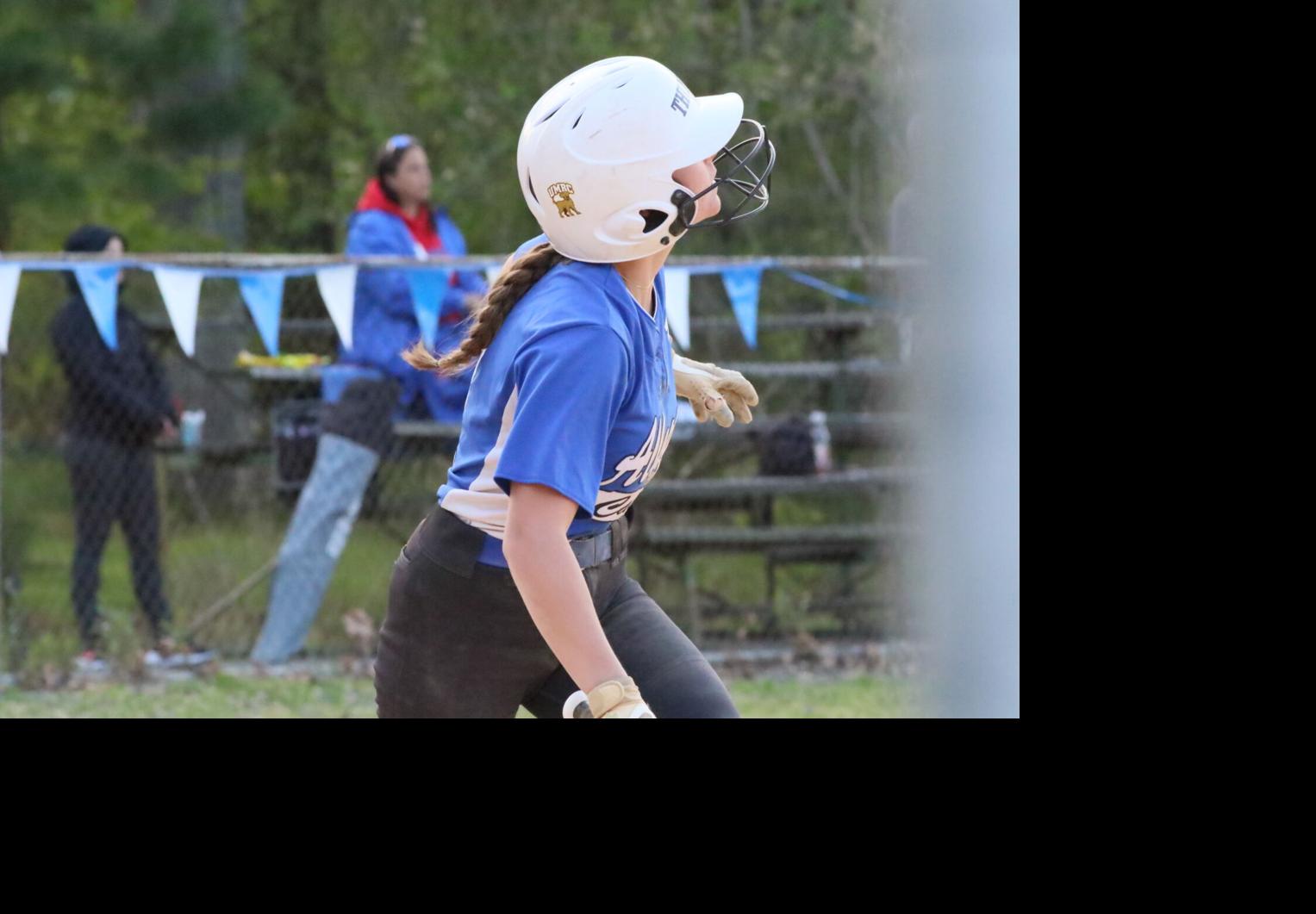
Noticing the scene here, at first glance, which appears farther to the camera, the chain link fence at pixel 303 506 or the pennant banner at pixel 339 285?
the chain link fence at pixel 303 506

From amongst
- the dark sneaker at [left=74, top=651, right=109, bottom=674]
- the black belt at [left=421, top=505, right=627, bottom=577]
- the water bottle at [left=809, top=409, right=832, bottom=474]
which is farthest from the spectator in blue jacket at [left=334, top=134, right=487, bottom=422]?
the black belt at [left=421, top=505, right=627, bottom=577]

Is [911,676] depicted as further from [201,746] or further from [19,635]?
[19,635]

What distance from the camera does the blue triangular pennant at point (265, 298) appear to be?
283 inches

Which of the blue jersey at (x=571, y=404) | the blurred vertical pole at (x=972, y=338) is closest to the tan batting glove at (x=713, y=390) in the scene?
the blue jersey at (x=571, y=404)

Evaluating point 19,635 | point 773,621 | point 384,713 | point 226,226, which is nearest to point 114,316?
point 19,635

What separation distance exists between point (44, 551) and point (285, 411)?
1.47 meters

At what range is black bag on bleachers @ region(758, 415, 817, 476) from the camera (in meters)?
8.02

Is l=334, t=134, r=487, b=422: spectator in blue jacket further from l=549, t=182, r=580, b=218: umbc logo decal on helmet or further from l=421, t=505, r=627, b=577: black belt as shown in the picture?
l=549, t=182, r=580, b=218: umbc logo decal on helmet

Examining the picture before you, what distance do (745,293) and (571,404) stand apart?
17.0ft

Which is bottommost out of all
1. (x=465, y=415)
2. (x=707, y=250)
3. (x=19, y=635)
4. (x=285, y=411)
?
(x=19, y=635)

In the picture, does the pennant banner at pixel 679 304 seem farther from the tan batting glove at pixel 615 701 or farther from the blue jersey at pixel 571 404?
the tan batting glove at pixel 615 701

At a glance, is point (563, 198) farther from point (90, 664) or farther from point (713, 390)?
point (90, 664)

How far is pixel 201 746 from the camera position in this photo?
196 cm

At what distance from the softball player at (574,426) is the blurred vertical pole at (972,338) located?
467 millimetres
